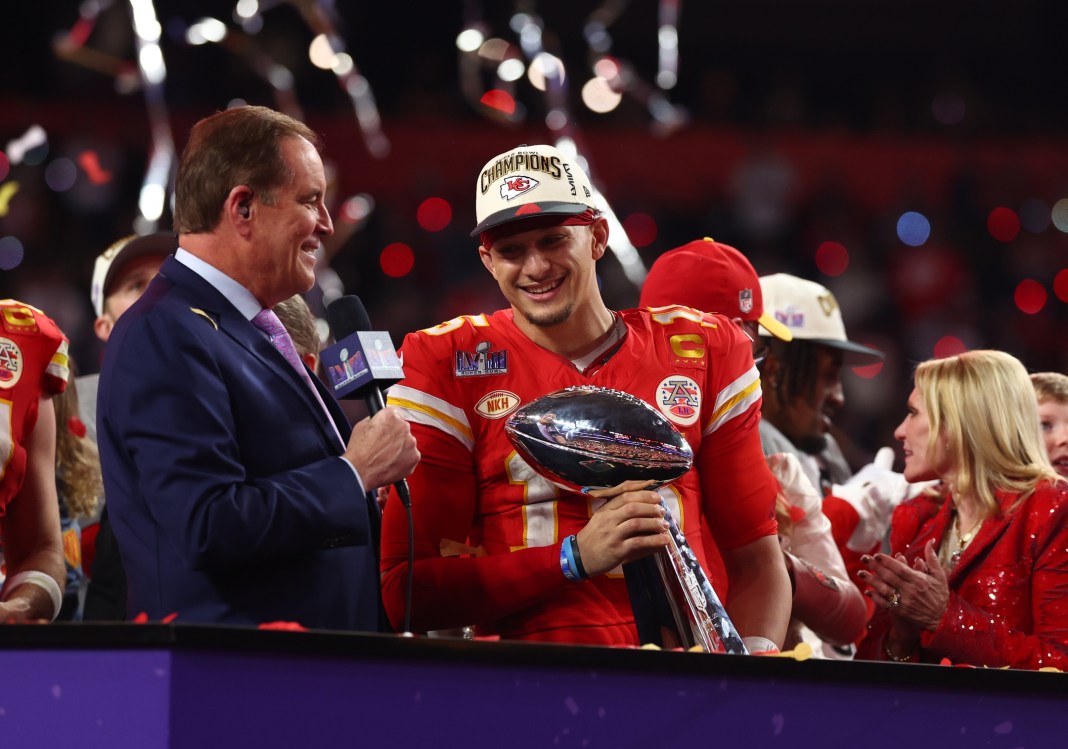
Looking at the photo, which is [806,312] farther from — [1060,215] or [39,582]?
[1060,215]

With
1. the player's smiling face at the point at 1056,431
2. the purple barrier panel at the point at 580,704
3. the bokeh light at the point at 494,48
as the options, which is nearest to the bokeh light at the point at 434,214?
the bokeh light at the point at 494,48

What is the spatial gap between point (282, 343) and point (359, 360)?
0.17 m

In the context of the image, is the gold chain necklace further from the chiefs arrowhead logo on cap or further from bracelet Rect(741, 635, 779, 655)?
the chiefs arrowhead logo on cap

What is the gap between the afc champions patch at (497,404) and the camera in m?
2.40

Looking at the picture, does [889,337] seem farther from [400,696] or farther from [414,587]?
[400,696]

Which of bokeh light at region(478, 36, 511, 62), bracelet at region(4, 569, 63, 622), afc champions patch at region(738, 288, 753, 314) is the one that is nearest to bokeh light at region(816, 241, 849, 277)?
bokeh light at region(478, 36, 511, 62)

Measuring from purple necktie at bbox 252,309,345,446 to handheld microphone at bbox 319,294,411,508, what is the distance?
0.04m

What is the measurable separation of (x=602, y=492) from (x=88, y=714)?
816mm

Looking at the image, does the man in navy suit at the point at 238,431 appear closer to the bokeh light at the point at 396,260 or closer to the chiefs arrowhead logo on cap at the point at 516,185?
the chiefs arrowhead logo on cap at the point at 516,185

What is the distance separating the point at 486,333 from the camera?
2.49 meters

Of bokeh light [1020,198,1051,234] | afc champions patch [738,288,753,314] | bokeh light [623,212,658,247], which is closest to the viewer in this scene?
afc champions patch [738,288,753,314]

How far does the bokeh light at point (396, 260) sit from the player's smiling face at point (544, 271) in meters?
5.81

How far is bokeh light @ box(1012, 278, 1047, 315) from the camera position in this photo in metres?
9.45

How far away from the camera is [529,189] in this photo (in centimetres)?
244
